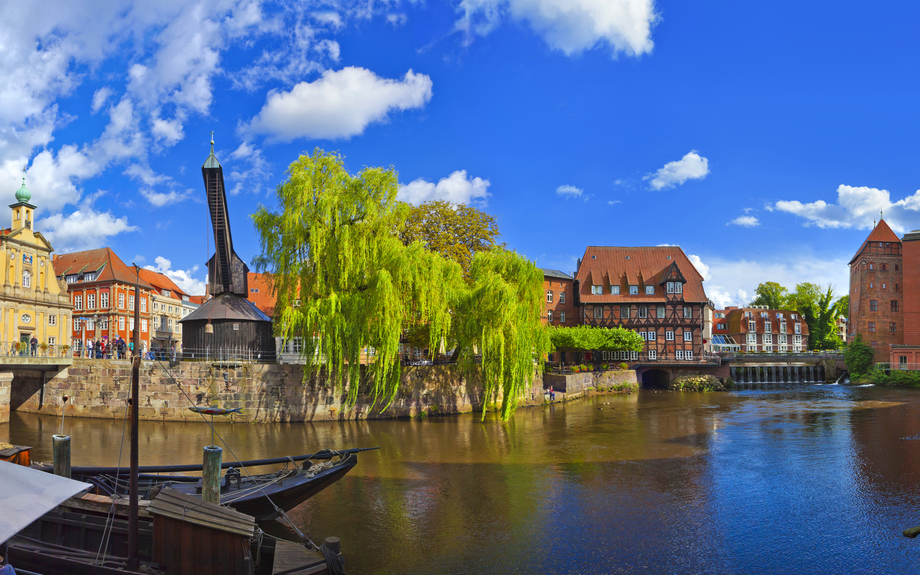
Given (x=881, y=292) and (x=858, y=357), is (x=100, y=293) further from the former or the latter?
(x=881, y=292)

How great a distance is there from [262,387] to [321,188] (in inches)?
391


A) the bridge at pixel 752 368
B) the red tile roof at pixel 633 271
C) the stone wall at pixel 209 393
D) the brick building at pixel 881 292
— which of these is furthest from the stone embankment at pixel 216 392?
the brick building at pixel 881 292

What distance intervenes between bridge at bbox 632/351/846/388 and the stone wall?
1220 inches

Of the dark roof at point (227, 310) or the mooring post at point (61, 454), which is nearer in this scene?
the mooring post at point (61, 454)

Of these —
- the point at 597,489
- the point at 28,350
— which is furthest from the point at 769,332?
the point at 28,350

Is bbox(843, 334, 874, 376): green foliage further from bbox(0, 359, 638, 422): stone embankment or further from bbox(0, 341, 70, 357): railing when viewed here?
bbox(0, 341, 70, 357): railing

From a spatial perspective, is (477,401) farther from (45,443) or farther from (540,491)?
(45,443)

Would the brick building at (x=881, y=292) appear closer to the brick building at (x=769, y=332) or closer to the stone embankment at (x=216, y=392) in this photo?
the brick building at (x=769, y=332)

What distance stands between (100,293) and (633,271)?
168 ft

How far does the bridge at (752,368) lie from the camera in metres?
52.9

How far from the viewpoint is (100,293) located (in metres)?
53.2

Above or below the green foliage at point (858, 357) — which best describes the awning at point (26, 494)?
above

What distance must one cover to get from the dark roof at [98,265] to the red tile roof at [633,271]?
43.8m

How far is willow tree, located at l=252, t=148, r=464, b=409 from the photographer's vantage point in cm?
2603
